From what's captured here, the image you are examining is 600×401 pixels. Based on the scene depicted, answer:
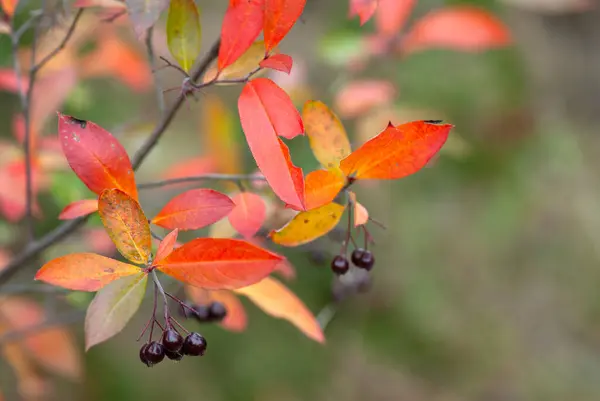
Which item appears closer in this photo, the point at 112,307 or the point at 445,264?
the point at 112,307

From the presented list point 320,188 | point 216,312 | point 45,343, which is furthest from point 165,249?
point 45,343

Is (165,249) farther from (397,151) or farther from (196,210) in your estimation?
(397,151)

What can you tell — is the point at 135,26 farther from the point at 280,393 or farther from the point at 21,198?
the point at 280,393

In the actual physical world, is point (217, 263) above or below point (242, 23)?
below

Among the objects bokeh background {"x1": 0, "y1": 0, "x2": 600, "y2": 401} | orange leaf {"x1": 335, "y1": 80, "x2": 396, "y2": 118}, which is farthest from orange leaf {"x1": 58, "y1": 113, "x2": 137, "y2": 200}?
bokeh background {"x1": 0, "y1": 0, "x2": 600, "y2": 401}

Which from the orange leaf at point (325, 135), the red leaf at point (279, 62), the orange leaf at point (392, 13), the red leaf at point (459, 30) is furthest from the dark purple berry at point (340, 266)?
the red leaf at point (459, 30)

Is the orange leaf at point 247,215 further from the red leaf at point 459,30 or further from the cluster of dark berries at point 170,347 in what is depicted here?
the red leaf at point 459,30
